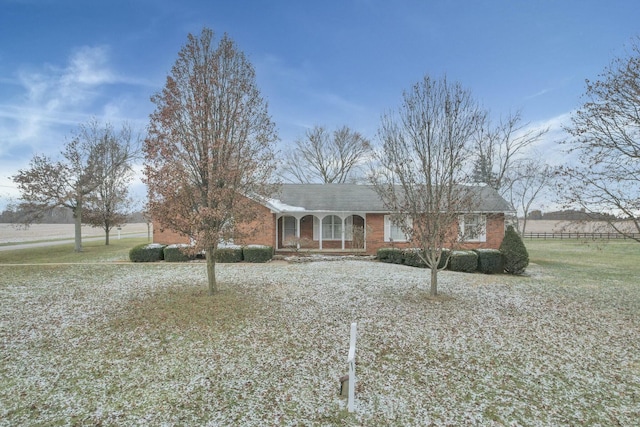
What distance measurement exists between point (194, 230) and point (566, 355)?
25.4 ft

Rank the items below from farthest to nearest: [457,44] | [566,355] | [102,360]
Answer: [457,44] → [566,355] → [102,360]

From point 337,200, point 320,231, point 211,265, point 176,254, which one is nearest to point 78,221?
point 176,254

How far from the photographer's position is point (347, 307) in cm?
777

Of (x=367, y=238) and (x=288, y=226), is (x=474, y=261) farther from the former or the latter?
(x=288, y=226)

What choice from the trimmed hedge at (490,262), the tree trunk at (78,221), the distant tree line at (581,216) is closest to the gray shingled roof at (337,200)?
the trimmed hedge at (490,262)

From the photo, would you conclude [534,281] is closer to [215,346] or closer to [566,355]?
[566,355]

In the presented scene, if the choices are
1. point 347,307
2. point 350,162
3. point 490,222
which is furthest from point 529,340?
point 350,162

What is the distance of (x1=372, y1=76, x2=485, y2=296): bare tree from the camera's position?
8016mm

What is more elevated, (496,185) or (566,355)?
(496,185)

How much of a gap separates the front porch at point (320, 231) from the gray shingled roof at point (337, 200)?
460mm

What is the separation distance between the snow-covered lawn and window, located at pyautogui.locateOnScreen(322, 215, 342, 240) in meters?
9.66

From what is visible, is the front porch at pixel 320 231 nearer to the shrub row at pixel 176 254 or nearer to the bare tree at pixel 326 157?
the shrub row at pixel 176 254

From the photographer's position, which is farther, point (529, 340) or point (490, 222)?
point (490, 222)

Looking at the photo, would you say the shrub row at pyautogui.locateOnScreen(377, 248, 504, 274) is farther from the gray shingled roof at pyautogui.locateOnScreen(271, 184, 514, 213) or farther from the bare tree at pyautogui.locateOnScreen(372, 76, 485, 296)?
the bare tree at pyautogui.locateOnScreen(372, 76, 485, 296)
